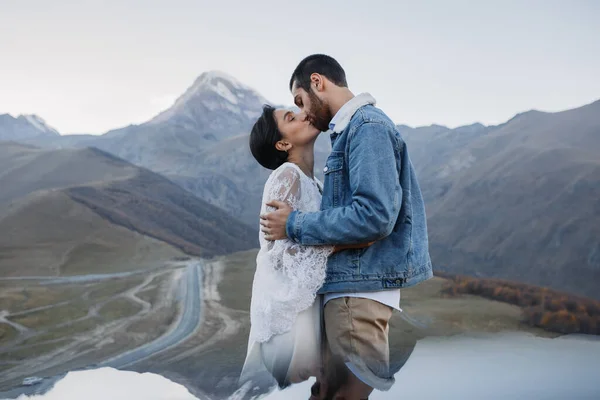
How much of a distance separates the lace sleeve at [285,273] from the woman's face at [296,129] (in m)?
0.24

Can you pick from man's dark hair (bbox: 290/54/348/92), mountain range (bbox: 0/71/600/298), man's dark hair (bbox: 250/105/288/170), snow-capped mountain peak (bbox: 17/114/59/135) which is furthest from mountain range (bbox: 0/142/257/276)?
snow-capped mountain peak (bbox: 17/114/59/135)

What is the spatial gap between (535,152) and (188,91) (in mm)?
94757

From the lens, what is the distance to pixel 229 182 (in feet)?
270

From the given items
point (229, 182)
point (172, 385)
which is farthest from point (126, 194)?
point (172, 385)

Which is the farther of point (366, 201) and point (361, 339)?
point (361, 339)

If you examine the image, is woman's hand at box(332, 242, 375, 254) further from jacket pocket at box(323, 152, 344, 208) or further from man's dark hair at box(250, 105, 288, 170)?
man's dark hair at box(250, 105, 288, 170)

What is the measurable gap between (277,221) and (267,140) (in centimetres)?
55

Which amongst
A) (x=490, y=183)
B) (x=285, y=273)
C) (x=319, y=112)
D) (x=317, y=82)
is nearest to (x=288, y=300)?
(x=285, y=273)

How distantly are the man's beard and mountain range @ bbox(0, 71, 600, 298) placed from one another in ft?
30.9

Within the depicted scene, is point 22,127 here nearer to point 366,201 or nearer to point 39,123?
point 39,123

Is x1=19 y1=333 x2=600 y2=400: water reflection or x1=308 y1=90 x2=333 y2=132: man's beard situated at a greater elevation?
x1=308 y1=90 x2=333 y2=132: man's beard

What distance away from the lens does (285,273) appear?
8.39ft

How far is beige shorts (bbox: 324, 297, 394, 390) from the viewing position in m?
2.41

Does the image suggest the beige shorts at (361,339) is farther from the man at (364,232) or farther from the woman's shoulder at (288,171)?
the woman's shoulder at (288,171)
